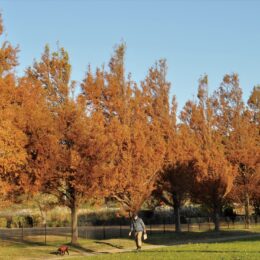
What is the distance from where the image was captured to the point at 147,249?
22922 millimetres

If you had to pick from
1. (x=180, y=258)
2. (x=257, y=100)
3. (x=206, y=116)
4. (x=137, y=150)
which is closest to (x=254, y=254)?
(x=180, y=258)

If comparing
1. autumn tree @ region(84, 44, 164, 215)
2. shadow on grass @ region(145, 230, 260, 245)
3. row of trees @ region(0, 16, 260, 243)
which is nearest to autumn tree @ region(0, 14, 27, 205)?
row of trees @ region(0, 16, 260, 243)

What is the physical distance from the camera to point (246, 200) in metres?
41.7

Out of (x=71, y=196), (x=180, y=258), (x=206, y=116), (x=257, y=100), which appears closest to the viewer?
(x=180, y=258)

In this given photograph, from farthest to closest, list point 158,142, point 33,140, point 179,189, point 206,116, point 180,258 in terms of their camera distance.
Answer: point 206,116, point 179,189, point 158,142, point 33,140, point 180,258

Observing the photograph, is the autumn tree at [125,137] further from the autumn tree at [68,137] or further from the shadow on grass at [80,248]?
the shadow on grass at [80,248]

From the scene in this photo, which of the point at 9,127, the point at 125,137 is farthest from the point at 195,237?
the point at 9,127

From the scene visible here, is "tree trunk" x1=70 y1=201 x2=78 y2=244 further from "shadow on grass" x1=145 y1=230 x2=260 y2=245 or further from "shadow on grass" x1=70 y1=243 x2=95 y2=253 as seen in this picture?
"shadow on grass" x1=145 y1=230 x2=260 y2=245

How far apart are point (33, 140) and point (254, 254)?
1303 cm

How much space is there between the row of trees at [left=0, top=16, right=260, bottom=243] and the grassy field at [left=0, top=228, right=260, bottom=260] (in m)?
2.40

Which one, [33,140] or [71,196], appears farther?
[71,196]

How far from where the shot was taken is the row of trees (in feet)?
80.0

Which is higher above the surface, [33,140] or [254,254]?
[33,140]

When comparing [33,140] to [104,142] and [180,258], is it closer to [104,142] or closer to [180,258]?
[104,142]
